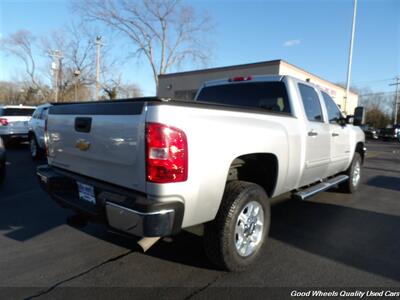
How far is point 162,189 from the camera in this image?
93.7 inches

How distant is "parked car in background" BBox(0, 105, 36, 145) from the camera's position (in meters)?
12.2

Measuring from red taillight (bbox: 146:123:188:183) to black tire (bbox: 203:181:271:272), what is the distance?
0.68 meters

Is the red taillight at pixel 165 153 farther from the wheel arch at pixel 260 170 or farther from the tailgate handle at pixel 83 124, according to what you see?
the wheel arch at pixel 260 170

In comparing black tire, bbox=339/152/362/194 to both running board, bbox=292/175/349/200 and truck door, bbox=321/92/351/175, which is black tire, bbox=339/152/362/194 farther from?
running board, bbox=292/175/349/200

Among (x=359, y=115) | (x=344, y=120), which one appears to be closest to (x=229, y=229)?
(x=344, y=120)

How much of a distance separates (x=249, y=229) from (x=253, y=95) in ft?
6.65

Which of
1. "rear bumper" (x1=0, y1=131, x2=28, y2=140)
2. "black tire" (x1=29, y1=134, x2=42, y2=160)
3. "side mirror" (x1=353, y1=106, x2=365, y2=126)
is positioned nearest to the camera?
"side mirror" (x1=353, y1=106, x2=365, y2=126)

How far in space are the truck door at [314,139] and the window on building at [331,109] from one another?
14.8 inches

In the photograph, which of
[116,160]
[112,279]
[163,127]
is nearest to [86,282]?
[112,279]

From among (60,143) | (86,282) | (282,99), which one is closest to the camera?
(86,282)

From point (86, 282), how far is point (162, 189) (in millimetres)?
1287

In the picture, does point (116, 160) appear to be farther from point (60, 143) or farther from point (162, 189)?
point (60, 143)

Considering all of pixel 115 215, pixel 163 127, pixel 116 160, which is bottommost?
pixel 115 215

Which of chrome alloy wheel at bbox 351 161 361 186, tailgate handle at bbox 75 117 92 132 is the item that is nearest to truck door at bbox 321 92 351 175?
chrome alloy wheel at bbox 351 161 361 186
